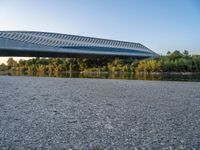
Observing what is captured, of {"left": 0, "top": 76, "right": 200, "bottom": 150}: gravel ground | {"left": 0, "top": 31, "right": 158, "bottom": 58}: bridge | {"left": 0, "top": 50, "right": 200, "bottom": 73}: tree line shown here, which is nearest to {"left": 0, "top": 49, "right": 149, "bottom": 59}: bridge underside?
{"left": 0, "top": 31, "right": 158, "bottom": 58}: bridge

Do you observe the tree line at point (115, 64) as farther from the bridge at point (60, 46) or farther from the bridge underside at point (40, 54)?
the bridge at point (60, 46)

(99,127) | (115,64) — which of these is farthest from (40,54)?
(99,127)

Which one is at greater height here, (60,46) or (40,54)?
(60,46)

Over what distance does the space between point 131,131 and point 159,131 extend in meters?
0.65

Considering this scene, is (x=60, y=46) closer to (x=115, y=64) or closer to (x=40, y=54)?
(x=40, y=54)

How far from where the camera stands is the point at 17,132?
6.40m

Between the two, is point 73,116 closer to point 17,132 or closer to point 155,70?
point 17,132

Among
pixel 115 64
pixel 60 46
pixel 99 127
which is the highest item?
pixel 60 46

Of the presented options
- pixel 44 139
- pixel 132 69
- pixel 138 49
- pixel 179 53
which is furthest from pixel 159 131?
pixel 138 49

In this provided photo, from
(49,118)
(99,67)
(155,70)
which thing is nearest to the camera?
(49,118)

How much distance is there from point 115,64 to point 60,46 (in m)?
14.7

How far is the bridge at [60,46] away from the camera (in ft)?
212

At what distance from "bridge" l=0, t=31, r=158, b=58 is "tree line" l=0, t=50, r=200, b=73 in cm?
439

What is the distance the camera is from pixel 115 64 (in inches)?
2837
